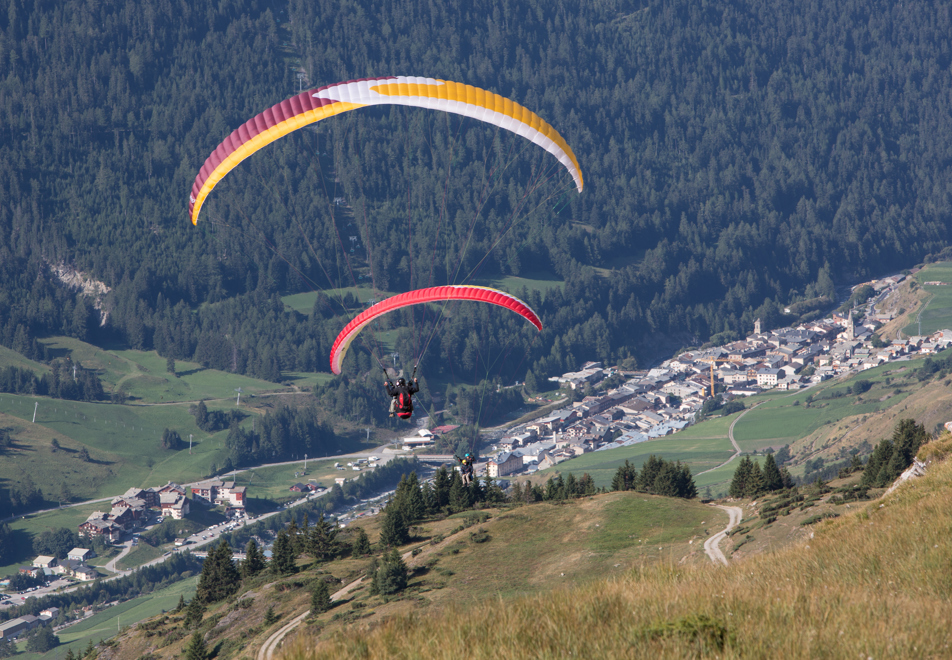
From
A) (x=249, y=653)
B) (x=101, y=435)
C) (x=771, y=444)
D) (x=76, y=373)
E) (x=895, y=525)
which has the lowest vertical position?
(x=771, y=444)

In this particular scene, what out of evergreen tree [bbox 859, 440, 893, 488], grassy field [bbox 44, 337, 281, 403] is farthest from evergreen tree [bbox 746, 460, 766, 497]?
grassy field [bbox 44, 337, 281, 403]

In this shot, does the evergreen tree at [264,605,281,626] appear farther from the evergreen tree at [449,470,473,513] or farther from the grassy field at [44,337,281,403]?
the grassy field at [44,337,281,403]

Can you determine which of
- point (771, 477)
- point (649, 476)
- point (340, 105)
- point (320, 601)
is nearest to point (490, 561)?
point (320, 601)

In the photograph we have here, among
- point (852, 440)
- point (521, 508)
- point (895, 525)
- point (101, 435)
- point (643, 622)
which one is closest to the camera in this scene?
point (643, 622)

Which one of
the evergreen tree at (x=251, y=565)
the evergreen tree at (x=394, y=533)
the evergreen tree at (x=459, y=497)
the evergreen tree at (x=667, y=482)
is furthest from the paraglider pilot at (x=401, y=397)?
the evergreen tree at (x=251, y=565)

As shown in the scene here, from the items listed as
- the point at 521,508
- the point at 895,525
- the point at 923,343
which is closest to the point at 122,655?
the point at 521,508

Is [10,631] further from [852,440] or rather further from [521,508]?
[852,440]

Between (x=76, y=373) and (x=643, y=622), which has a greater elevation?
(x=76, y=373)

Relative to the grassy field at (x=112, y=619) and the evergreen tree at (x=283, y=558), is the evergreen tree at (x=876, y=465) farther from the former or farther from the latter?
the grassy field at (x=112, y=619)
